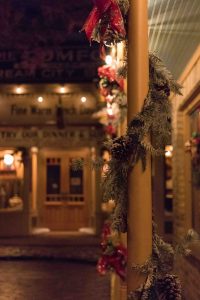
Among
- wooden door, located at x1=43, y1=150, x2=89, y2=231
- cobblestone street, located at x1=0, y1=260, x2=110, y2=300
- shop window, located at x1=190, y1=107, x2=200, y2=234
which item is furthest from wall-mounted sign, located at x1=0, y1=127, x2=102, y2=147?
shop window, located at x1=190, y1=107, x2=200, y2=234

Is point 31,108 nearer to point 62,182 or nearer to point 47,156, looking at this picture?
point 47,156

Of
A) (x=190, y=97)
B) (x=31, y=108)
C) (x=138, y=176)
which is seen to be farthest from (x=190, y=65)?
(x=31, y=108)

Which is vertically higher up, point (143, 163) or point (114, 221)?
point (143, 163)

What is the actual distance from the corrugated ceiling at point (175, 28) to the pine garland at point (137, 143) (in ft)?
8.68

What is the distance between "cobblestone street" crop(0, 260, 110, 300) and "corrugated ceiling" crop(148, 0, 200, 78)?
14.9 feet

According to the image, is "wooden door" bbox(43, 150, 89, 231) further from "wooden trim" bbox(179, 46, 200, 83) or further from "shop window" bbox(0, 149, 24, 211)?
"wooden trim" bbox(179, 46, 200, 83)

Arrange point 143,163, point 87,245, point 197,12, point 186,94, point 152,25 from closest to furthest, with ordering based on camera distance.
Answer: point 143,163 → point 197,12 → point 152,25 → point 186,94 → point 87,245

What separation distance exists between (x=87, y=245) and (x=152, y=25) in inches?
415

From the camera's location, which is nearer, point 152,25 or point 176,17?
point 176,17

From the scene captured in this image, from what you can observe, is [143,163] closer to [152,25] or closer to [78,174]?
[152,25]

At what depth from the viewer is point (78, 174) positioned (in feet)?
61.6

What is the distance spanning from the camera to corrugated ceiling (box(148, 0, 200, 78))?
5715mm

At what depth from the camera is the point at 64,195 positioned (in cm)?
1866

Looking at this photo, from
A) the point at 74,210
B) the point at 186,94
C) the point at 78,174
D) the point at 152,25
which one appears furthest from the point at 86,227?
the point at 152,25
